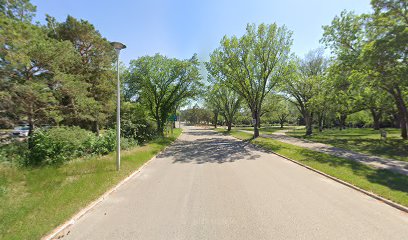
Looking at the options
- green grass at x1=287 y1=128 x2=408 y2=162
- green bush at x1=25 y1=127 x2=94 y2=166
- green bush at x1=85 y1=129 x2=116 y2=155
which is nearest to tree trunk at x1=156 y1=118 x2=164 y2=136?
green bush at x1=85 y1=129 x2=116 y2=155

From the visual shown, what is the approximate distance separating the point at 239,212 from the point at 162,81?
23405mm

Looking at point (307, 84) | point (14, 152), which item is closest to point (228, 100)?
point (307, 84)

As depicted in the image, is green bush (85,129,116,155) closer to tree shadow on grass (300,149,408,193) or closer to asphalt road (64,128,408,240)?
asphalt road (64,128,408,240)

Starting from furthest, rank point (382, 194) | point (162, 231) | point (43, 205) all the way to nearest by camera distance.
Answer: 1. point (382, 194)
2. point (43, 205)
3. point (162, 231)

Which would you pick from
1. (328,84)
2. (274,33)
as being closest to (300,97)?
(328,84)

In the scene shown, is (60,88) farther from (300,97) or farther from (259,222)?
(300,97)

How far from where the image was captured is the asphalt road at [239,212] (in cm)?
443

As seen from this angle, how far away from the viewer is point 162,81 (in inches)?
1056

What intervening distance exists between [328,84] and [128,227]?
25365 millimetres

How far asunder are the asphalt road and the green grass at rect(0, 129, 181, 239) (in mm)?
584

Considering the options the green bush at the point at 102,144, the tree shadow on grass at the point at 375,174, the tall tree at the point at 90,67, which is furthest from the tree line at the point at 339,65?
the green bush at the point at 102,144

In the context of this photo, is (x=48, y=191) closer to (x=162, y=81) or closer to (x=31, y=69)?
(x=31, y=69)

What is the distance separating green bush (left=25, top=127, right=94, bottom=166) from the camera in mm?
10125

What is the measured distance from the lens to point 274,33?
23.1 m
